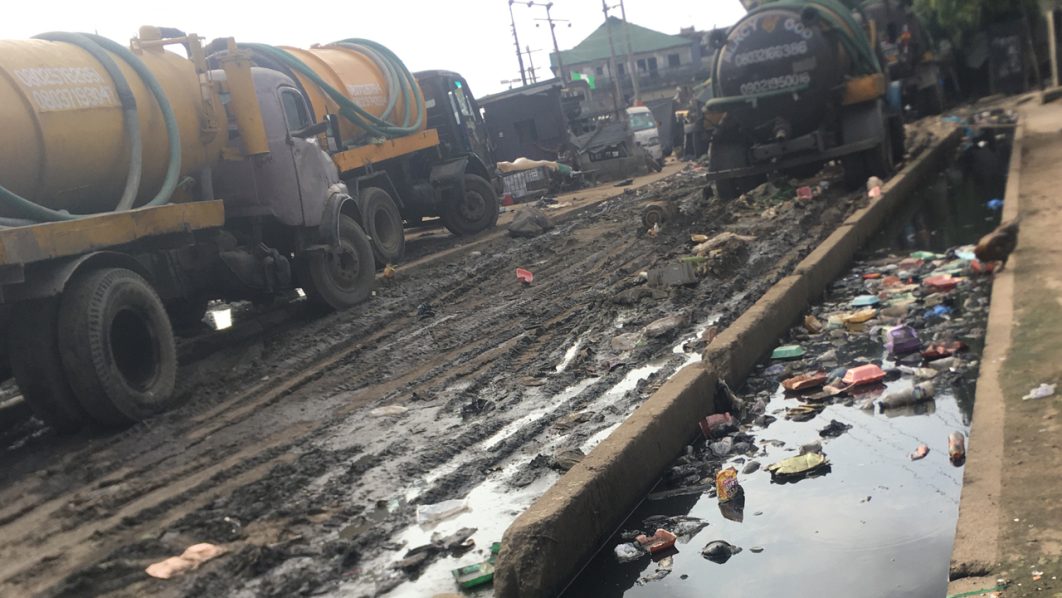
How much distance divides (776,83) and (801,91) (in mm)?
305

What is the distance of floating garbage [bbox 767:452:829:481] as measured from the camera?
175 inches

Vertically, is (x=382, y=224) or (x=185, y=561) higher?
(x=382, y=224)

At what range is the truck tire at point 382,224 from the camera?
11.9m

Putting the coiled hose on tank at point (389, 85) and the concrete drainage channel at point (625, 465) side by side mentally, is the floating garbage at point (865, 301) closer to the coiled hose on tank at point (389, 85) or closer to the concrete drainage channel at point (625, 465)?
the concrete drainage channel at point (625, 465)

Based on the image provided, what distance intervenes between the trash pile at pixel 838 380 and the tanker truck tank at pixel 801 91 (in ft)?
14.4

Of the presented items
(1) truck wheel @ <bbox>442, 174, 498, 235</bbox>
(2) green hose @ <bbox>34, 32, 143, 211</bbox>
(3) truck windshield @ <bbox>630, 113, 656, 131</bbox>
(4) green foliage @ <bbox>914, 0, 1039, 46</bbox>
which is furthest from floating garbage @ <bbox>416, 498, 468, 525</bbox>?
(3) truck windshield @ <bbox>630, 113, 656, 131</bbox>

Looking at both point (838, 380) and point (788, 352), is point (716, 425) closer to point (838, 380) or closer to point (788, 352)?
point (838, 380)

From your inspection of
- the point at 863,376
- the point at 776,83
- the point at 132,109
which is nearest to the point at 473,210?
the point at 776,83

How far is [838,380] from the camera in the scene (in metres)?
5.58

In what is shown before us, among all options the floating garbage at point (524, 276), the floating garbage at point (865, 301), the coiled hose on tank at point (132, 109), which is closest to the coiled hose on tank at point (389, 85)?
the floating garbage at point (524, 276)

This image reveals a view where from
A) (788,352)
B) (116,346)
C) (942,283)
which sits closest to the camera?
(788,352)

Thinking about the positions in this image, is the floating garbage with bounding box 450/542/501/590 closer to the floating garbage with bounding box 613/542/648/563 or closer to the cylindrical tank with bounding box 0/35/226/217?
the floating garbage with bounding box 613/542/648/563

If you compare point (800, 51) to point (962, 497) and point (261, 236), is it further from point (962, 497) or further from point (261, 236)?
point (962, 497)

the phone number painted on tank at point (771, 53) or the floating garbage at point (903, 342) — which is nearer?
the floating garbage at point (903, 342)
